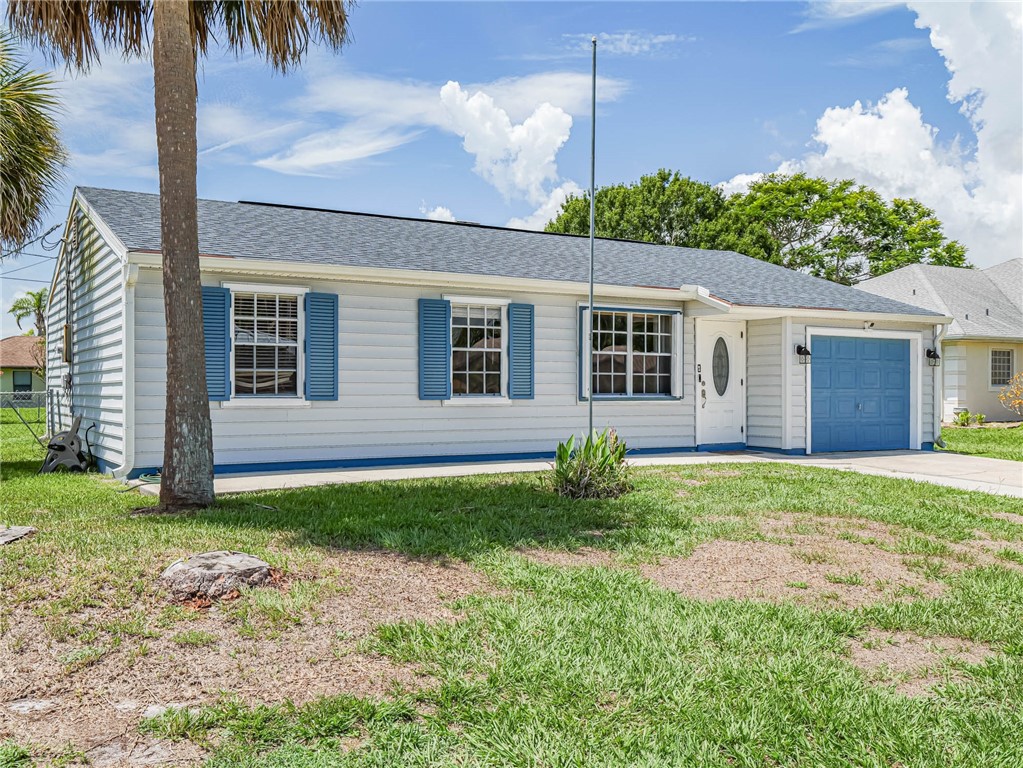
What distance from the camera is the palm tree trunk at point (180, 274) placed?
6.94 metres

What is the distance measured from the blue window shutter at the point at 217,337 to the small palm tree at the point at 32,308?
35263mm

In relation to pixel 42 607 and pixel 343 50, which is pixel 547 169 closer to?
pixel 343 50

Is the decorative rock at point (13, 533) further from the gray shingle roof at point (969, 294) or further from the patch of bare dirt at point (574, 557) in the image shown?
the gray shingle roof at point (969, 294)

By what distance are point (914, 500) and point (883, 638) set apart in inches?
184

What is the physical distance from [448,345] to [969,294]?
20.4 metres

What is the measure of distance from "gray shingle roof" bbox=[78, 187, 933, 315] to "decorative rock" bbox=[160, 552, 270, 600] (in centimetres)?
560

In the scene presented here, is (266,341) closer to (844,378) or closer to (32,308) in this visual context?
(844,378)

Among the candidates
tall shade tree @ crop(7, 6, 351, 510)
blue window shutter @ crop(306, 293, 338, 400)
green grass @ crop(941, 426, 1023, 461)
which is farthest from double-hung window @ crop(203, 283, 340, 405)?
green grass @ crop(941, 426, 1023, 461)

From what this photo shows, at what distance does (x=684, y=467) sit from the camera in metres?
10.4

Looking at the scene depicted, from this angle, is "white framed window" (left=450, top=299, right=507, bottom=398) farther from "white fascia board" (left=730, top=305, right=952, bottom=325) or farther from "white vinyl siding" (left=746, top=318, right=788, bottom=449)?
"white vinyl siding" (left=746, top=318, right=788, bottom=449)

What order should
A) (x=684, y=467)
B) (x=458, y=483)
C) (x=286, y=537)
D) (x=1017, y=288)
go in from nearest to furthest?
(x=286, y=537)
(x=458, y=483)
(x=684, y=467)
(x=1017, y=288)

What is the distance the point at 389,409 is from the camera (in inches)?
419

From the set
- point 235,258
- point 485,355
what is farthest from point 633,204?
point 235,258

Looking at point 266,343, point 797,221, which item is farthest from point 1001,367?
point 266,343
